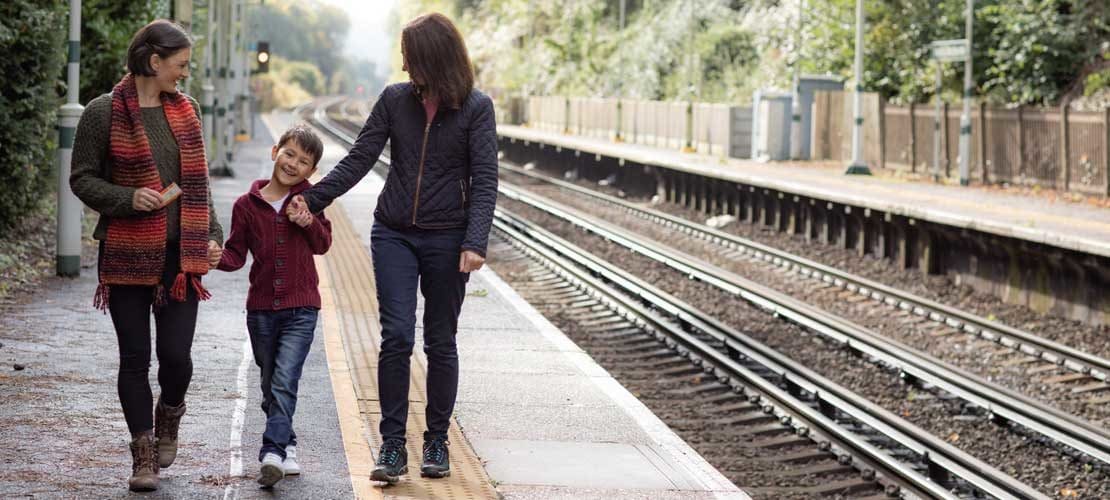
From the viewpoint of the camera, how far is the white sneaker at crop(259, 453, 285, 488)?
20.5 ft

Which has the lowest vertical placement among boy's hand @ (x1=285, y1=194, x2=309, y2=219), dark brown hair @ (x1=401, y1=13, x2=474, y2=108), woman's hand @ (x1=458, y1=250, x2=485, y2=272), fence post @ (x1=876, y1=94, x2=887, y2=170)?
woman's hand @ (x1=458, y1=250, x2=485, y2=272)

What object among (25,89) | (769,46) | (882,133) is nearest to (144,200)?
(25,89)

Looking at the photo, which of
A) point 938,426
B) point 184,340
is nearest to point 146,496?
point 184,340

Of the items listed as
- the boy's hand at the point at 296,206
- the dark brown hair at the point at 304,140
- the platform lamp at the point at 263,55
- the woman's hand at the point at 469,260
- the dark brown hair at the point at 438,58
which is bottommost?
the woman's hand at the point at 469,260

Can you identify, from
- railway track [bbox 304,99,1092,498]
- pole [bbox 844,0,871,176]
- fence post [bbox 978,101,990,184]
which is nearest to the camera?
railway track [bbox 304,99,1092,498]

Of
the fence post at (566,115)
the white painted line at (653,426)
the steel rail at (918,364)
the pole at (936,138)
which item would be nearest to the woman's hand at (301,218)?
the white painted line at (653,426)

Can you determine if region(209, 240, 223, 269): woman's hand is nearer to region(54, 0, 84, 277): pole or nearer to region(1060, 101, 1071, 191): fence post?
region(54, 0, 84, 277): pole

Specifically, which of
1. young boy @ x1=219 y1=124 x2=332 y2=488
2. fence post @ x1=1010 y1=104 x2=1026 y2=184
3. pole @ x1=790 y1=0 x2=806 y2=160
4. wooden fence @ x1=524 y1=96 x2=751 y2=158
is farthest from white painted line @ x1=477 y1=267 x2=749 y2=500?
wooden fence @ x1=524 y1=96 x2=751 y2=158

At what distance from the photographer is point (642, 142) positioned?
46.5 m

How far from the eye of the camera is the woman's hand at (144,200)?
594 cm

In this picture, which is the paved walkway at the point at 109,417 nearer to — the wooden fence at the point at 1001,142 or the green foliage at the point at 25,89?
the green foliage at the point at 25,89

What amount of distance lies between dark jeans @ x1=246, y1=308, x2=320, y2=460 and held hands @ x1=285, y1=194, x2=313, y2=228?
1.23 ft

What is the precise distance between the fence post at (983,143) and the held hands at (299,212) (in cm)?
2184

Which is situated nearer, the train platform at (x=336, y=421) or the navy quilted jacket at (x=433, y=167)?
the navy quilted jacket at (x=433, y=167)
